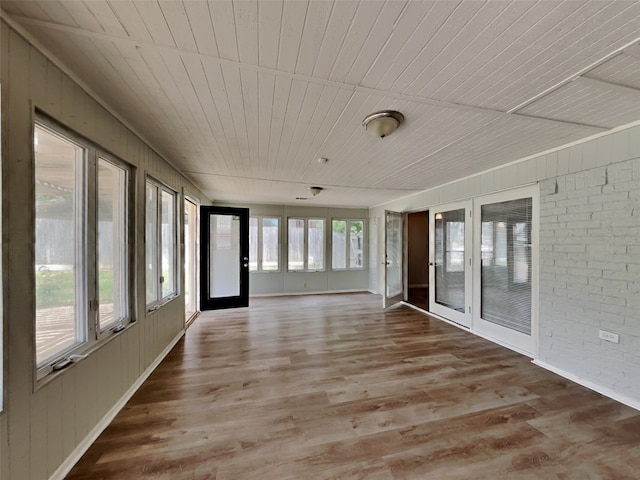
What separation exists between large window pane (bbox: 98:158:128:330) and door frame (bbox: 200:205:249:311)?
8.54 ft

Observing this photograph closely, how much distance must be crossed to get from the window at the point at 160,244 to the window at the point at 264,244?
9.41 ft

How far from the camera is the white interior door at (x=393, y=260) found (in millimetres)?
5233

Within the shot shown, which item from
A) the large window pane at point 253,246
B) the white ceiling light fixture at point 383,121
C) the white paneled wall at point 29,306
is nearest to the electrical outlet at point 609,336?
the white ceiling light fixture at point 383,121

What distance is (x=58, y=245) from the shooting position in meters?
1.50

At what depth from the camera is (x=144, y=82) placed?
5.19 feet

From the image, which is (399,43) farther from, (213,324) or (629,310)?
(213,324)

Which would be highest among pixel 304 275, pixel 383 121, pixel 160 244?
pixel 383 121

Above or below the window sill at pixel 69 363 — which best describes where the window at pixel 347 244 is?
above

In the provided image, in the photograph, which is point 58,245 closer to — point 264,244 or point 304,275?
point 264,244

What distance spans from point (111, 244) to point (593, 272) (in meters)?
4.43

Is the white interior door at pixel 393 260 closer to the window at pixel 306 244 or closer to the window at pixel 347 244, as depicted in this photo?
the window at pixel 347 244

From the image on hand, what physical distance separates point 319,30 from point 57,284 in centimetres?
208

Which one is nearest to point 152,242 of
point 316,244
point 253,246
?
point 253,246

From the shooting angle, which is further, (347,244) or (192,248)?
(347,244)
